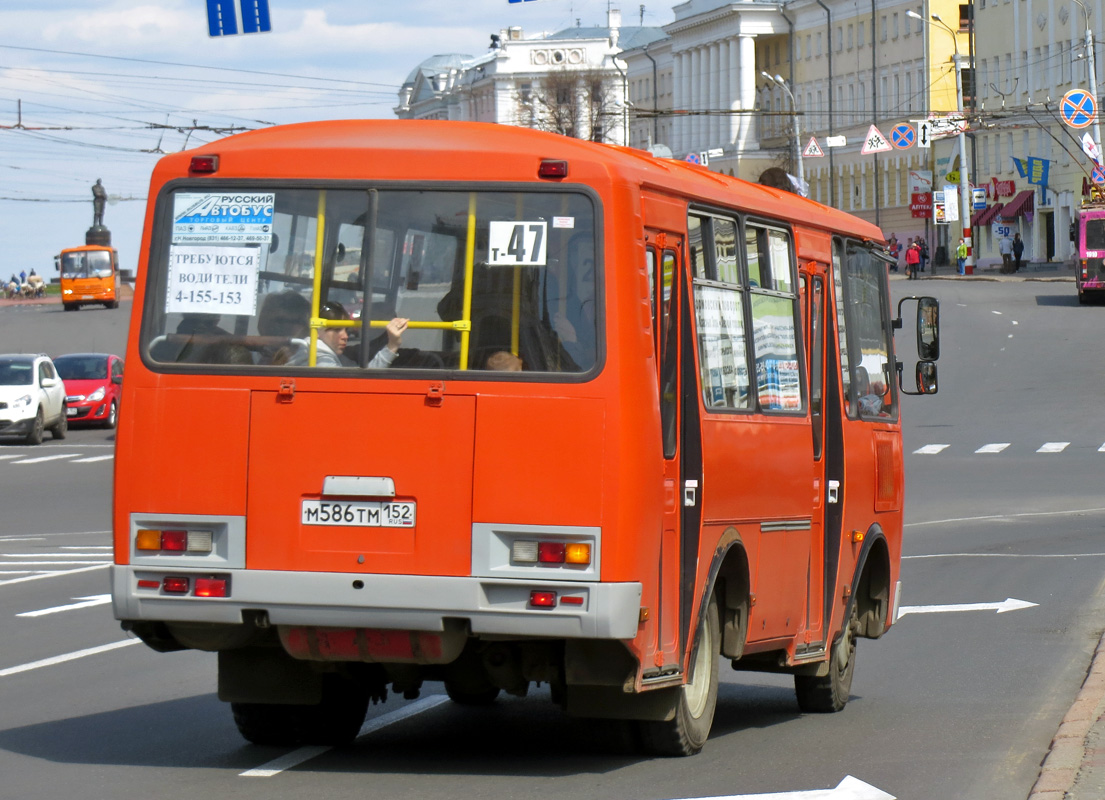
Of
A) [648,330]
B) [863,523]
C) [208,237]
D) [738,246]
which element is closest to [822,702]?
[863,523]

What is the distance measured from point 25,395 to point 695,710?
32.1 m

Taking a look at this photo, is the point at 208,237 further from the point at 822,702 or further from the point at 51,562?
the point at 51,562

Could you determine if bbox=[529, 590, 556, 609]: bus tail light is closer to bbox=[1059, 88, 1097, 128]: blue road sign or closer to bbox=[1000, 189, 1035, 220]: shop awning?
bbox=[1059, 88, 1097, 128]: blue road sign

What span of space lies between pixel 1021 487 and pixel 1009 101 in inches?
2890

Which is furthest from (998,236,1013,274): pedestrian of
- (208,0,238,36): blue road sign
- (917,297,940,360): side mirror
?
(917,297,940,360): side mirror

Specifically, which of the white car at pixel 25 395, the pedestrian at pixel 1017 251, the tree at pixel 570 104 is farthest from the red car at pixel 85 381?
the tree at pixel 570 104

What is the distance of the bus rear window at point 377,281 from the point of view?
8312mm

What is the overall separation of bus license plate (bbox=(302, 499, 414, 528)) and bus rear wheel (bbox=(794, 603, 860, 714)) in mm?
3529

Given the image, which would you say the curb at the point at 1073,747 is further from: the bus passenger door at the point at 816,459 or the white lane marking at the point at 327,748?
the white lane marking at the point at 327,748

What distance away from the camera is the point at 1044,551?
21609 millimetres

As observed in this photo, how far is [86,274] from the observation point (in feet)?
297

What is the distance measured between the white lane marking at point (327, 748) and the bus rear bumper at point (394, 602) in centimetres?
77

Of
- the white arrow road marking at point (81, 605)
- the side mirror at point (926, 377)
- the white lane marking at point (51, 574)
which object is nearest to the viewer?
the side mirror at point (926, 377)

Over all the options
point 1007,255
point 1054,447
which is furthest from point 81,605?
point 1007,255
